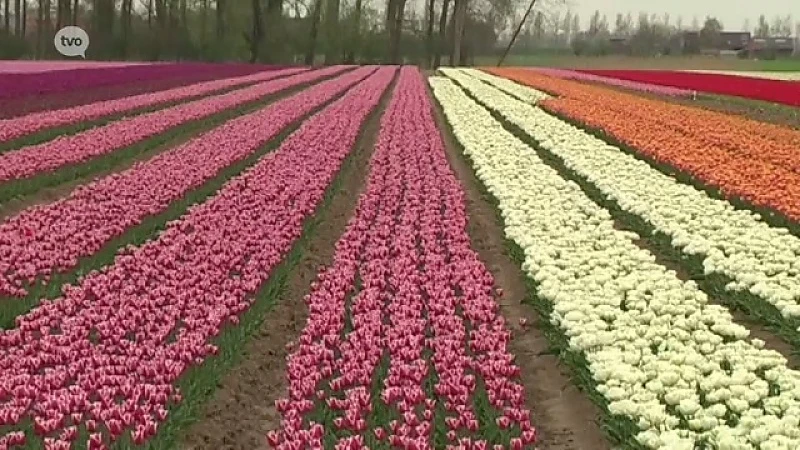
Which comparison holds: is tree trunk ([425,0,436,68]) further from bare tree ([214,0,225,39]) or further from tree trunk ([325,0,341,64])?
bare tree ([214,0,225,39])

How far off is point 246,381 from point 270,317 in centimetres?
131

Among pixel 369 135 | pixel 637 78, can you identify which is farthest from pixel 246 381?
pixel 637 78

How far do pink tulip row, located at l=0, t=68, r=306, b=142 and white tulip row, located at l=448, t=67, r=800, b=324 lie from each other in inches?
347

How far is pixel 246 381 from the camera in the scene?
6301 mm

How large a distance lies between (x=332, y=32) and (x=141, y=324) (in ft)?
224

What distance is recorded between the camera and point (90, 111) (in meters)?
21.3

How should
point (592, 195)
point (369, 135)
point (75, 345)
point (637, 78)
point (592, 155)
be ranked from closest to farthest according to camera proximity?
point (75, 345) → point (592, 195) → point (592, 155) → point (369, 135) → point (637, 78)

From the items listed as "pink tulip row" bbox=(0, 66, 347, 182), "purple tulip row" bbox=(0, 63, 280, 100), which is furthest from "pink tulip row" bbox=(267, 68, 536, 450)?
"purple tulip row" bbox=(0, 63, 280, 100)

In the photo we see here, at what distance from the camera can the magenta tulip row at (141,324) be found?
5246 millimetres

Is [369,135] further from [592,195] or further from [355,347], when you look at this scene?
[355,347]

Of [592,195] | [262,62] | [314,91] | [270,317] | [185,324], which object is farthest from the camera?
[262,62]

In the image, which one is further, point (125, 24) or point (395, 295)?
point (125, 24)

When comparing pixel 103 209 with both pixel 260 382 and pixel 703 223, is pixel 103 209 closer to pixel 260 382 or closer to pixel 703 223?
pixel 260 382

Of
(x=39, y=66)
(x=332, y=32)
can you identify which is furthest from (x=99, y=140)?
(x=332, y=32)
